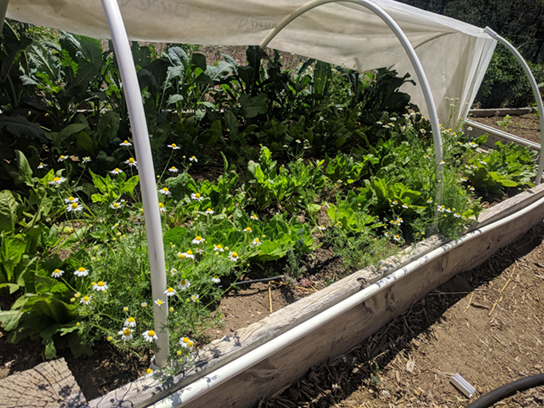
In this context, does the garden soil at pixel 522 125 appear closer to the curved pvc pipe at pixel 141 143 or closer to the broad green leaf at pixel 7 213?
the curved pvc pipe at pixel 141 143

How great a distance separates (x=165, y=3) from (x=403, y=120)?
294cm

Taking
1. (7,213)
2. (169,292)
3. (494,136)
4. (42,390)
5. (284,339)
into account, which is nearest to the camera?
(42,390)

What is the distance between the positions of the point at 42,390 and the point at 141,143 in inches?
36.8

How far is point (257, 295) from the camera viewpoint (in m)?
2.07

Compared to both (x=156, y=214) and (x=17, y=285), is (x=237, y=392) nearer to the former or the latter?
(x=156, y=214)

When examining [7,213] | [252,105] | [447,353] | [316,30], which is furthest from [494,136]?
[7,213]

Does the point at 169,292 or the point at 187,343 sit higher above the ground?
the point at 169,292

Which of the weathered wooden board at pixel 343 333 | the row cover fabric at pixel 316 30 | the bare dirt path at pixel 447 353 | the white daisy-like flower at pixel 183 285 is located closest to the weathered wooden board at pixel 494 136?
the row cover fabric at pixel 316 30

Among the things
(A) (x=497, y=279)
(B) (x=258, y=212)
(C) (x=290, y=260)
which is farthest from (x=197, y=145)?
(A) (x=497, y=279)

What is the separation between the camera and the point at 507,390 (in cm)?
205

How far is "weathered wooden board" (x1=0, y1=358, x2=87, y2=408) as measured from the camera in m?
1.20

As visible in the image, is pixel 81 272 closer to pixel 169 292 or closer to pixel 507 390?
pixel 169 292

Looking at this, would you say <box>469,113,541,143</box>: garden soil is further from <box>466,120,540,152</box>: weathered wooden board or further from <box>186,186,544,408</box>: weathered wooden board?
<box>186,186,544,408</box>: weathered wooden board

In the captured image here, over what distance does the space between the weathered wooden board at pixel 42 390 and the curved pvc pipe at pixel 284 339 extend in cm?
29
